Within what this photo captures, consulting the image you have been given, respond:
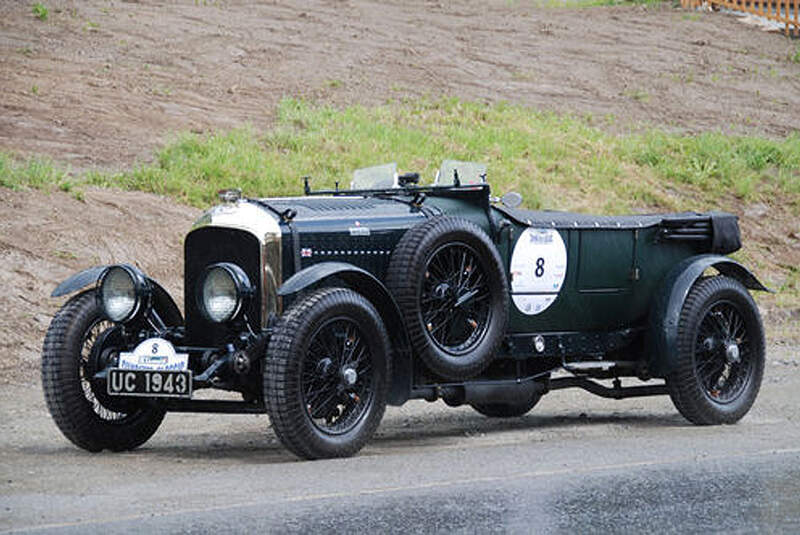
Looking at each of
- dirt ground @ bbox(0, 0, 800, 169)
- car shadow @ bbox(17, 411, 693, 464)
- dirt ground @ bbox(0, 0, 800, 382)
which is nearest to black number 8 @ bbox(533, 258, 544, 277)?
car shadow @ bbox(17, 411, 693, 464)

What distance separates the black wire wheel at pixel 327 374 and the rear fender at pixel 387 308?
0.52 feet

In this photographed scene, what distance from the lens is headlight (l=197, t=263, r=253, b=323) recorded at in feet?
28.3

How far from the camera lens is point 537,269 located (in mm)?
9938

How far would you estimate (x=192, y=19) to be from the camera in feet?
85.5

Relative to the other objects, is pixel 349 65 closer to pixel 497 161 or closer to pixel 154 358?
pixel 497 161

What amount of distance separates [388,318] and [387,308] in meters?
0.07

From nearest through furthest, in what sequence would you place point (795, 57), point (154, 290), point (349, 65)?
point (154, 290) < point (349, 65) < point (795, 57)

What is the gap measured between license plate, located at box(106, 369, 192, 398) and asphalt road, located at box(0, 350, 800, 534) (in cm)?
42

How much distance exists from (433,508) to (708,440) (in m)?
3.23

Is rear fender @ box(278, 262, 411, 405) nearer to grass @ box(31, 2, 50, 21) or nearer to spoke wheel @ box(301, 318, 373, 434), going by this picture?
spoke wheel @ box(301, 318, 373, 434)

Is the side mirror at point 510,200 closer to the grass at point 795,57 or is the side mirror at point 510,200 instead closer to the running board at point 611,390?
the running board at point 611,390

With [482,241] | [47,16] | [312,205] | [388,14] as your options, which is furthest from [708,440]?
[388,14]

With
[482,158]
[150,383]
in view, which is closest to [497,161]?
[482,158]

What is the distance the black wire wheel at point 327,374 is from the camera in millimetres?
8133
